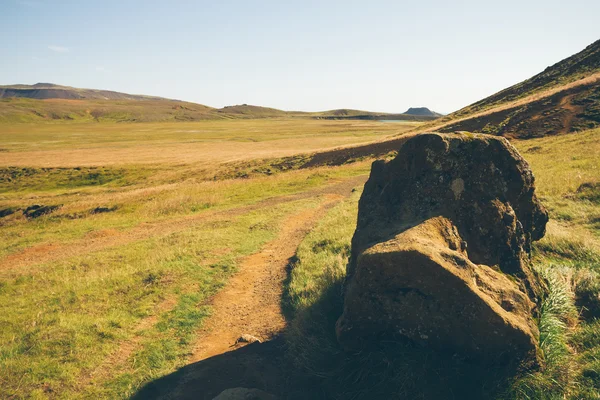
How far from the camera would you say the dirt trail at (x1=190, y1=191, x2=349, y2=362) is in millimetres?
9491

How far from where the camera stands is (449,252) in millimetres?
6383

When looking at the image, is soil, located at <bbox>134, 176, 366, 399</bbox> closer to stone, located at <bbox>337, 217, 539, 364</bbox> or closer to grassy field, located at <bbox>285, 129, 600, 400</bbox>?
grassy field, located at <bbox>285, 129, 600, 400</bbox>

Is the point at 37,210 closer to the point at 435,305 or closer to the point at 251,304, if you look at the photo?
the point at 251,304

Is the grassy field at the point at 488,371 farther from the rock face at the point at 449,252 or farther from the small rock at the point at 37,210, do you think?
the small rock at the point at 37,210

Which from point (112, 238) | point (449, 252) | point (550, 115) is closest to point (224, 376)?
point (449, 252)

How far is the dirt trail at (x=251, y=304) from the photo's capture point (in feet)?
31.1

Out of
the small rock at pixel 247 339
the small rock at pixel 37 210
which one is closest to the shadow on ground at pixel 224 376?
the small rock at pixel 247 339

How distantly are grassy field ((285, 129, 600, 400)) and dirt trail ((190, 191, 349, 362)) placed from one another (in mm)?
675

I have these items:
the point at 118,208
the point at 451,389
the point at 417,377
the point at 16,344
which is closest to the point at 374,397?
the point at 417,377

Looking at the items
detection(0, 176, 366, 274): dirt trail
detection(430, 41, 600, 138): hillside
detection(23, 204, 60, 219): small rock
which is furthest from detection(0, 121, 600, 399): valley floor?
detection(430, 41, 600, 138): hillside

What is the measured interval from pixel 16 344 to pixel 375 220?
9718mm

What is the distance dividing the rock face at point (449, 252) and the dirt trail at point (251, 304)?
3232mm

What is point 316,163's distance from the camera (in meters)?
47.0

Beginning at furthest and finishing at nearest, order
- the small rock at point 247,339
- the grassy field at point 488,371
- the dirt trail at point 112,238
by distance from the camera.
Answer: the dirt trail at point 112,238 → the small rock at point 247,339 → the grassy field at point 488,371
